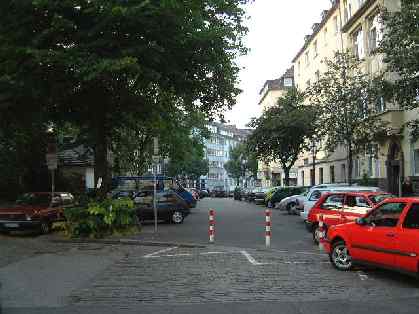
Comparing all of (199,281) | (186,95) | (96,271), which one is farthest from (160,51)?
(199,281)

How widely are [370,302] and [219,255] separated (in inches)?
236

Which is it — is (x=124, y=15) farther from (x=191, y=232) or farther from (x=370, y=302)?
(x=370, y=302)

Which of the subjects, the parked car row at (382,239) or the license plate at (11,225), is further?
the license plate at (11,225)

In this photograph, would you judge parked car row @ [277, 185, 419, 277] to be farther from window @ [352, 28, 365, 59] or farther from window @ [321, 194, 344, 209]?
window @ [352, 28, 365, 59]

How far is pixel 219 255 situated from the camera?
13.5m

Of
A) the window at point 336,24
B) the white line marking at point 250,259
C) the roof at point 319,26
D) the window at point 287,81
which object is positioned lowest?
the white line marking at point 250,259

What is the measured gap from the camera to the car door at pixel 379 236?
926 cm

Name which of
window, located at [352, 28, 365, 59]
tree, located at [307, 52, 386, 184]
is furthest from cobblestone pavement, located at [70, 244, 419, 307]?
window, located at [352, 28, 365, 59]

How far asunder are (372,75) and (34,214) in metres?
21.0

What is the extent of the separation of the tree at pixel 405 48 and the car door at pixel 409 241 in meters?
8.91

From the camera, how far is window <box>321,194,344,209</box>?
588 inches

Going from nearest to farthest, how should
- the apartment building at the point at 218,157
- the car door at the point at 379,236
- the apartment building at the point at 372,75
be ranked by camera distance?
the car door at the point at 379,236, the apartment building at the point at 372,75, the apartment building at the point at 218,157

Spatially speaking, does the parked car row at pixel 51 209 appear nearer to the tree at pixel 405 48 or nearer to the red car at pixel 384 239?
the tree at pixel 405 48

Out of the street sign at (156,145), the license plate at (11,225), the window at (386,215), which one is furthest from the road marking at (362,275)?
the license plate at (11,225)
